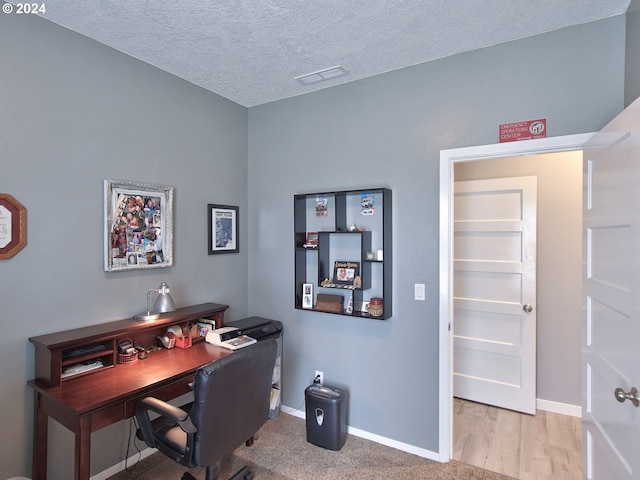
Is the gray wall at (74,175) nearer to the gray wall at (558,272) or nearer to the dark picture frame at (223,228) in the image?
the dark picture frame at (223,228)

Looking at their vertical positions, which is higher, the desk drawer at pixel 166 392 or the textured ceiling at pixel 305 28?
the textured ceiling at pixel 305 28

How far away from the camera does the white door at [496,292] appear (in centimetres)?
308

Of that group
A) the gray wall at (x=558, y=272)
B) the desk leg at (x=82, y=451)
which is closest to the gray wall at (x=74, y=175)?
the desk leg at (x=82, y=451)

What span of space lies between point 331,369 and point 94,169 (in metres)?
2.21

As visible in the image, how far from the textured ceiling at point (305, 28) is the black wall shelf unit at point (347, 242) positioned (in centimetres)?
93

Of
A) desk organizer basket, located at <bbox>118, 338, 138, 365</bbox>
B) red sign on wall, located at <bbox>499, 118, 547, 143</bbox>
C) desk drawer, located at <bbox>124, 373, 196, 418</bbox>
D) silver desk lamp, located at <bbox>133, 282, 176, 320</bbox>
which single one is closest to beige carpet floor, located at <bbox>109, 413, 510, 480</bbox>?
desk drawer, located at <bbox>124, 373, 196, 418</bbox>

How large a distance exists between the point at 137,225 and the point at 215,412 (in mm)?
1353

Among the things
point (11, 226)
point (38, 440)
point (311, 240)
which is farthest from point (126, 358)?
point (311, 240)

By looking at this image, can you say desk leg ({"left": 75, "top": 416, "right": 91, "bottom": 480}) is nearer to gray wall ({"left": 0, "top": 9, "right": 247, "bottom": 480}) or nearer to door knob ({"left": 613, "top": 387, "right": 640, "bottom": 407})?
gray wall ({"left": 0, "top": 9, "right": 247, "bottom": 480})

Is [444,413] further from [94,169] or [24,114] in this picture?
[24,114]

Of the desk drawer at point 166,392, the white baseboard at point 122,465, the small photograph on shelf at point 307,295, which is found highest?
the small photograph on shelf at point 307,295

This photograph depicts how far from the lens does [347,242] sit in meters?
2.81

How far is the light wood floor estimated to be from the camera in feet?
7.73

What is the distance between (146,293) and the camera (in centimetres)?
247
